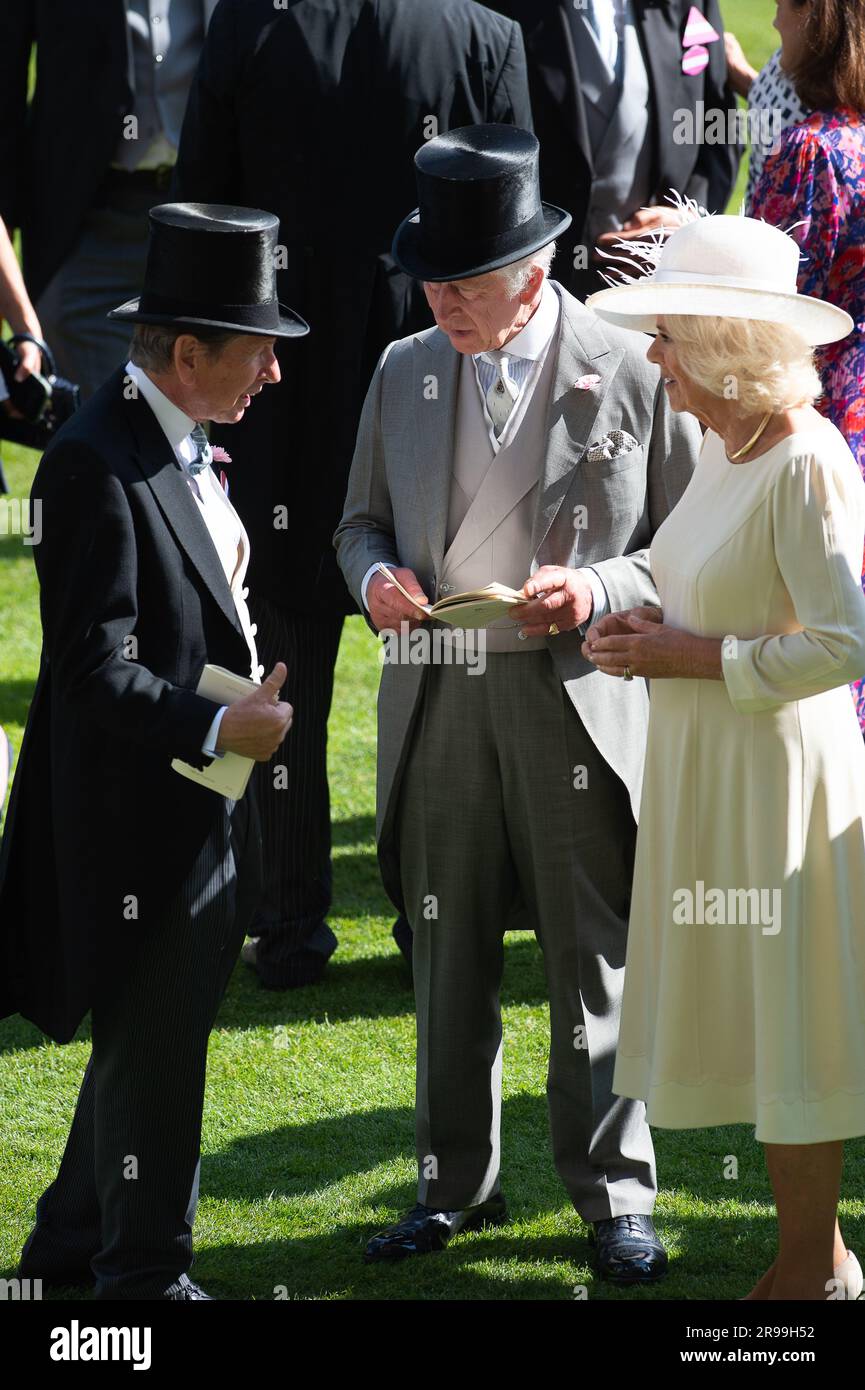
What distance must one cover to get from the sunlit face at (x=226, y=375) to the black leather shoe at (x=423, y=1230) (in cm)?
178

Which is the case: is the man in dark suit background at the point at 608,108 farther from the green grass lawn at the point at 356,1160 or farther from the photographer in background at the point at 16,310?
the green grass lawn at the point at 356,1160

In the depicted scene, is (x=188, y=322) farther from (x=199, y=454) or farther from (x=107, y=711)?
(x=107, y=711)

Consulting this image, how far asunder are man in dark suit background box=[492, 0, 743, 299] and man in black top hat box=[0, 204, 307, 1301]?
2303 millimetres

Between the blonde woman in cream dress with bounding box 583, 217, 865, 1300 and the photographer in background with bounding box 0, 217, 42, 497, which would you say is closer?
the blonde woman in cream dress with bounding box 583, 217, 865, 1300

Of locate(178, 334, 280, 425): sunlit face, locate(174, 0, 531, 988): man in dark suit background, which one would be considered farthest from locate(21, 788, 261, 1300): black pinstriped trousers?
locate(174, 0, 531, 988): man in dark suit background

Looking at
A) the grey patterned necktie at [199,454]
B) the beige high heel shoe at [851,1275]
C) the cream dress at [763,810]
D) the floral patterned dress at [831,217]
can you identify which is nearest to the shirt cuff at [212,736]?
the grey patterned necktie at [199,454]

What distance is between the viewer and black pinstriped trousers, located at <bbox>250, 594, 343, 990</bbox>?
5180 mm

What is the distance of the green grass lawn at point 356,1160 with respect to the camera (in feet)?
12.2

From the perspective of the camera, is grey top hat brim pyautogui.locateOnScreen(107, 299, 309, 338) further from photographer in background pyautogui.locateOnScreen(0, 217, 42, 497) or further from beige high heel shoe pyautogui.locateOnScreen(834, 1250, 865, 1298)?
photographer in background pyautogui.locateOnScreen(0, 217, 42, 497)

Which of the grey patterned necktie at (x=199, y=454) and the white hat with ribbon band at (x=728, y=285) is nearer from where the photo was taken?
the white hat with ribbon band at (x=728, y=285)

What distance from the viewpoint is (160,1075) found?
326 centimetres

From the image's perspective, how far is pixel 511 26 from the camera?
492cm
